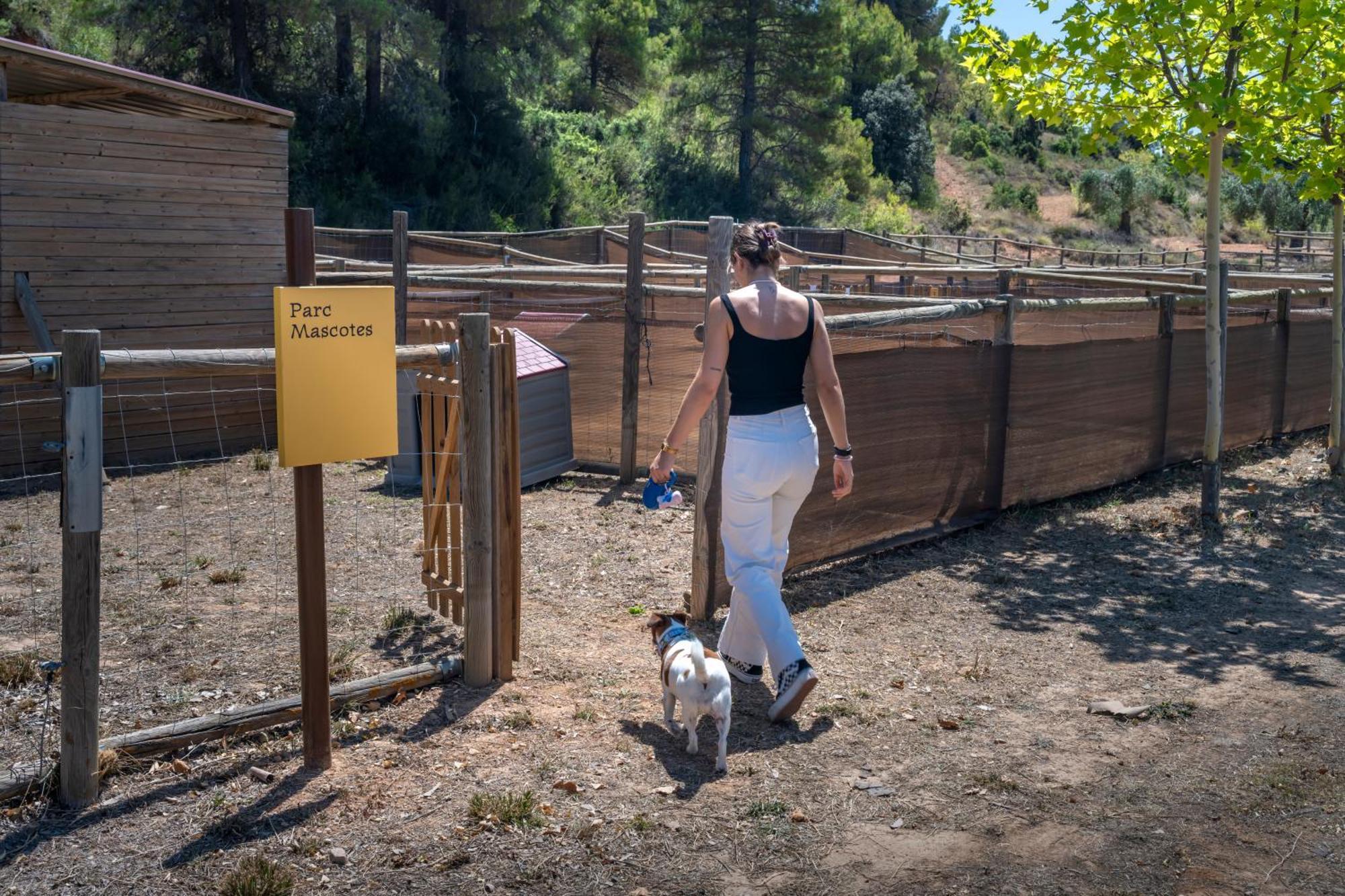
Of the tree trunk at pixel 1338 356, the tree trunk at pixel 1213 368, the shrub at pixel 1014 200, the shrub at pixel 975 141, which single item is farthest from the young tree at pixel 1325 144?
the shrub at pixel 975 141

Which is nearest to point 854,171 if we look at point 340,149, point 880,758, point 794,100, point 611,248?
point 794,100

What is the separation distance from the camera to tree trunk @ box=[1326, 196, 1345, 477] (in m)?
10.6

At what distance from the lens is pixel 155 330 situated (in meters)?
11.1

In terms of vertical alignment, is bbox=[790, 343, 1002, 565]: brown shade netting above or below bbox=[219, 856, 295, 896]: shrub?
above

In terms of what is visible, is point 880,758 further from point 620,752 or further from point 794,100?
point 794,100

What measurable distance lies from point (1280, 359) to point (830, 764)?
8970 millimetres

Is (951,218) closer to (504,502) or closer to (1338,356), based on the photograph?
(1338,356)

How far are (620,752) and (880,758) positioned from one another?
973mm

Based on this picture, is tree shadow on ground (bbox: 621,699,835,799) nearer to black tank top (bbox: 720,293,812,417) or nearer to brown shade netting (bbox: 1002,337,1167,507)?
black tank top (bbox: 720,293,812,417)

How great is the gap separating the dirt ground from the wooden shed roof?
4907 mm

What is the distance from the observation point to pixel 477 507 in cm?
521

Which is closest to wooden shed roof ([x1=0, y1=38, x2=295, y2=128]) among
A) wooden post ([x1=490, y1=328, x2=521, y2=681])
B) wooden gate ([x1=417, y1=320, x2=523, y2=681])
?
wooden gate ([x1=417, y1=320, x2=523, y2=681])

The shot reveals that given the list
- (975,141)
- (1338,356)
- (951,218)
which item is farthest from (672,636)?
(975,141)

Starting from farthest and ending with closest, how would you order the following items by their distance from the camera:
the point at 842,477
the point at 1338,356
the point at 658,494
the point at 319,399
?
the point at 1338,356
the point at 842,477
the point at 658,494
the point at 319,399
